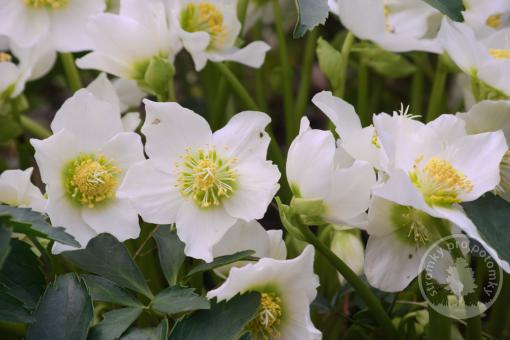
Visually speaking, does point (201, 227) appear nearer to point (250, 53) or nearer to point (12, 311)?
point (12, 311)

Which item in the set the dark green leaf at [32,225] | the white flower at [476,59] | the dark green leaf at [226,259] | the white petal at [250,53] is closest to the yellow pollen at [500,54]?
the white flower at [476,59]

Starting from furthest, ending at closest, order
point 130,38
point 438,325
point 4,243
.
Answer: point 130,38 < point 438,325 < point 4,243

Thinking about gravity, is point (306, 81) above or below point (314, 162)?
below

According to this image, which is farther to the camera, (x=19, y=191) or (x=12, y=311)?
(x=19, y=191)

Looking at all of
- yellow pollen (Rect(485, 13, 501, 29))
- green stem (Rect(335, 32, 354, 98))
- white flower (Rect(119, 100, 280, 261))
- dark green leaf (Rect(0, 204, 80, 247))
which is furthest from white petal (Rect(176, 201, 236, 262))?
yellow pollen (Rect(485, 13, 501, 29))

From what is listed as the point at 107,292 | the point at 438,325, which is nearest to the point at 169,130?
the point at 107,292

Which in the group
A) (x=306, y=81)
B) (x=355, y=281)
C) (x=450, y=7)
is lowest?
(x=306, y=81)
